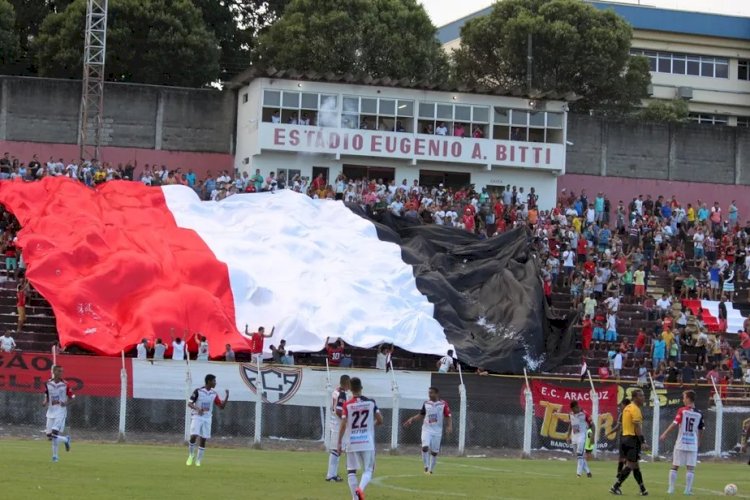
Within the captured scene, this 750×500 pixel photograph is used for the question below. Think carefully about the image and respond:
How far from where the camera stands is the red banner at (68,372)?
1353 inches

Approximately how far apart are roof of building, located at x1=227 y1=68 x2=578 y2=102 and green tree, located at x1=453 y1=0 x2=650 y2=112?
1914cm

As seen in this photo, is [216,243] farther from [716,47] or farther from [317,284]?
[716,47]

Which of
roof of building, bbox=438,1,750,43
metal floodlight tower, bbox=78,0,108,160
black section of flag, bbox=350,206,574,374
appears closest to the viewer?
black section of flag, bbox=350,206,574,374

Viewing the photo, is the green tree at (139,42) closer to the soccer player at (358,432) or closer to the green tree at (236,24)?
the green tree at (236,24)

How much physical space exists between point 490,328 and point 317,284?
20.0 ft

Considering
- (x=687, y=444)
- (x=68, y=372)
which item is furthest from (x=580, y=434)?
(x=68, y=372)

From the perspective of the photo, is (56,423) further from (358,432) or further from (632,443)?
(632,443)

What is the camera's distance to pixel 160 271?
43.8 metres

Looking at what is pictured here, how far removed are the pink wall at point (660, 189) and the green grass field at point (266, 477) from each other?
32539 millimetres

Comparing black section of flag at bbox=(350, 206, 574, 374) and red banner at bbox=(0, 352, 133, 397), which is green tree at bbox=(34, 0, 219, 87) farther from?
red banner at bbox=(0, 352, 133, 397)

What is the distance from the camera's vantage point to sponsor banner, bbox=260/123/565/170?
57.8 metres

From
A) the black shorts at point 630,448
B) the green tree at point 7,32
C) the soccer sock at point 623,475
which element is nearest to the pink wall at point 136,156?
the green tree at point 7,32

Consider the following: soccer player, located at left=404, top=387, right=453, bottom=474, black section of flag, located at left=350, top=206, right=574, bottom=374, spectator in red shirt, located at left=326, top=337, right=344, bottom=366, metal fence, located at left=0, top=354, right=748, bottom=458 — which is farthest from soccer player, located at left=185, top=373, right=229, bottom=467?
black section of flag, located at left=350, top=206, right=574, bottom=374

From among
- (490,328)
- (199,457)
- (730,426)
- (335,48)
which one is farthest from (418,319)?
(335,48)
